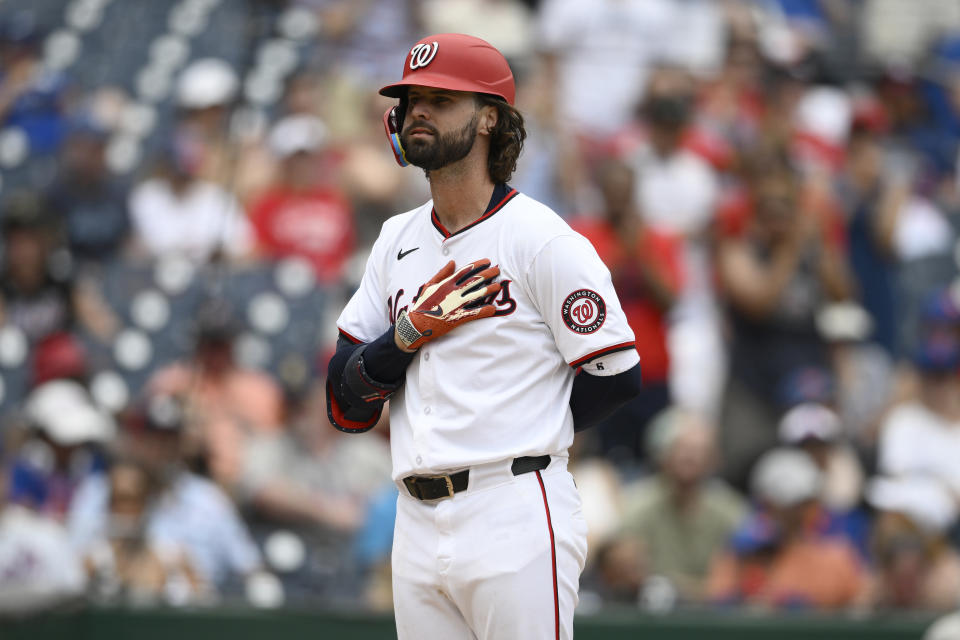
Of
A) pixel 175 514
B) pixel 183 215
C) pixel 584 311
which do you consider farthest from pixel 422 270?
pixel 183 215

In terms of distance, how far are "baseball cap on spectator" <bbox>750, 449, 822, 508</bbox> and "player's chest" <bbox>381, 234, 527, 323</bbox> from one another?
11.2 feet

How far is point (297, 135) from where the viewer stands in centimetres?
771

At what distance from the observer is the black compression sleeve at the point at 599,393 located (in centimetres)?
318

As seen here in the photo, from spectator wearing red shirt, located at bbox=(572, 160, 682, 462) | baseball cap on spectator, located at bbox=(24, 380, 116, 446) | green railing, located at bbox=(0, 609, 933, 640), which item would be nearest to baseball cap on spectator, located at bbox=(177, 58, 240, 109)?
baseball cap on spectator, located at bbox=(24, 380, 116, 446)

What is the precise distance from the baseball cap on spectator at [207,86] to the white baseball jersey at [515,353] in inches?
215

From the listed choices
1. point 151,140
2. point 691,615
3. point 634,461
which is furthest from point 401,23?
point 691,615

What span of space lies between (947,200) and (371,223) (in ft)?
11.4

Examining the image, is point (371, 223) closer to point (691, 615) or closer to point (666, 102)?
point (666, 102)

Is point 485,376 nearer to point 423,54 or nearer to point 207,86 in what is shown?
point 423,54

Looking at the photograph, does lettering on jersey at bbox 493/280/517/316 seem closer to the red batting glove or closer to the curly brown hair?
the red batting glove

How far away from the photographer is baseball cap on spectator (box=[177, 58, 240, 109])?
8367 millimetres

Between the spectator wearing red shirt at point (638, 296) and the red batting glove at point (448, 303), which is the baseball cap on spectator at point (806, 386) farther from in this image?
the red batting glove at point (448, 303)

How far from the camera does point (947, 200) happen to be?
26.5 ft

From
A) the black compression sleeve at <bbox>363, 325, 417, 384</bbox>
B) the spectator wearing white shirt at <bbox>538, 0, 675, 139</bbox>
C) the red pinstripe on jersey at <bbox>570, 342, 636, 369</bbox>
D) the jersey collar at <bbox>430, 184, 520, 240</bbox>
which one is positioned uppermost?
the spectator wearing white shirt at <bbox>538, 0, 675, 139</bbox>
